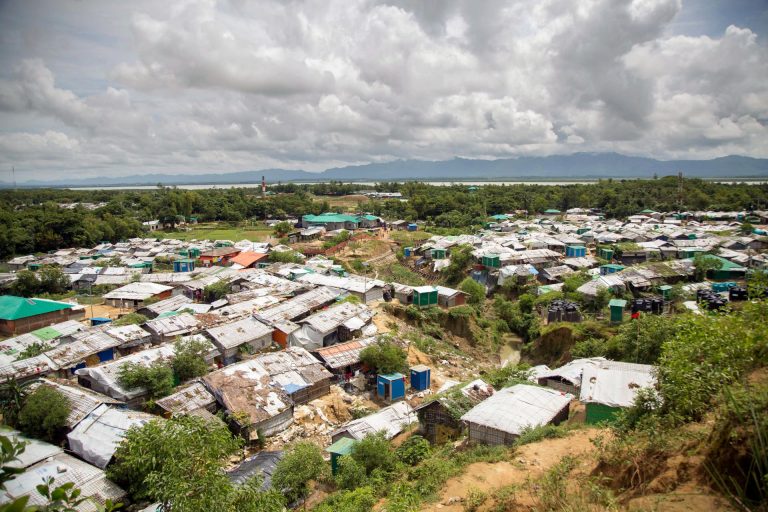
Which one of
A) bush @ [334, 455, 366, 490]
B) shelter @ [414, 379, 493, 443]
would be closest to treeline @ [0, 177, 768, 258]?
shelter @ [414, 379, 493, 443]

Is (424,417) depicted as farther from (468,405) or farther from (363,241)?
(363,241)

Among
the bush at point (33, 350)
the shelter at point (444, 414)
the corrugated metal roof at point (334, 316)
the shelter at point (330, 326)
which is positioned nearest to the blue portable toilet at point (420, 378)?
the shelter at point (444, 414)

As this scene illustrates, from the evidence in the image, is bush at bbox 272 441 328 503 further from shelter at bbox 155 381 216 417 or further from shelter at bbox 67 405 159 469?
shelter at bbox 155 381 216 417

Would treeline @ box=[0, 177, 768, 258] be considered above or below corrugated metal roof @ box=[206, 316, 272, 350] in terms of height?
above

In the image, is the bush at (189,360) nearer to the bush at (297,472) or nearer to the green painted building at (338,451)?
the bush at (297,472)

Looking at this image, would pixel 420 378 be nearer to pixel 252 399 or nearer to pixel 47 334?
pixel 252 399

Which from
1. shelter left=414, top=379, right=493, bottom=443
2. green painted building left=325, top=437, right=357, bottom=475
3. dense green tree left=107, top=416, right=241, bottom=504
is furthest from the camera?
shelter left=414, top=379, right=493, bottom=443
